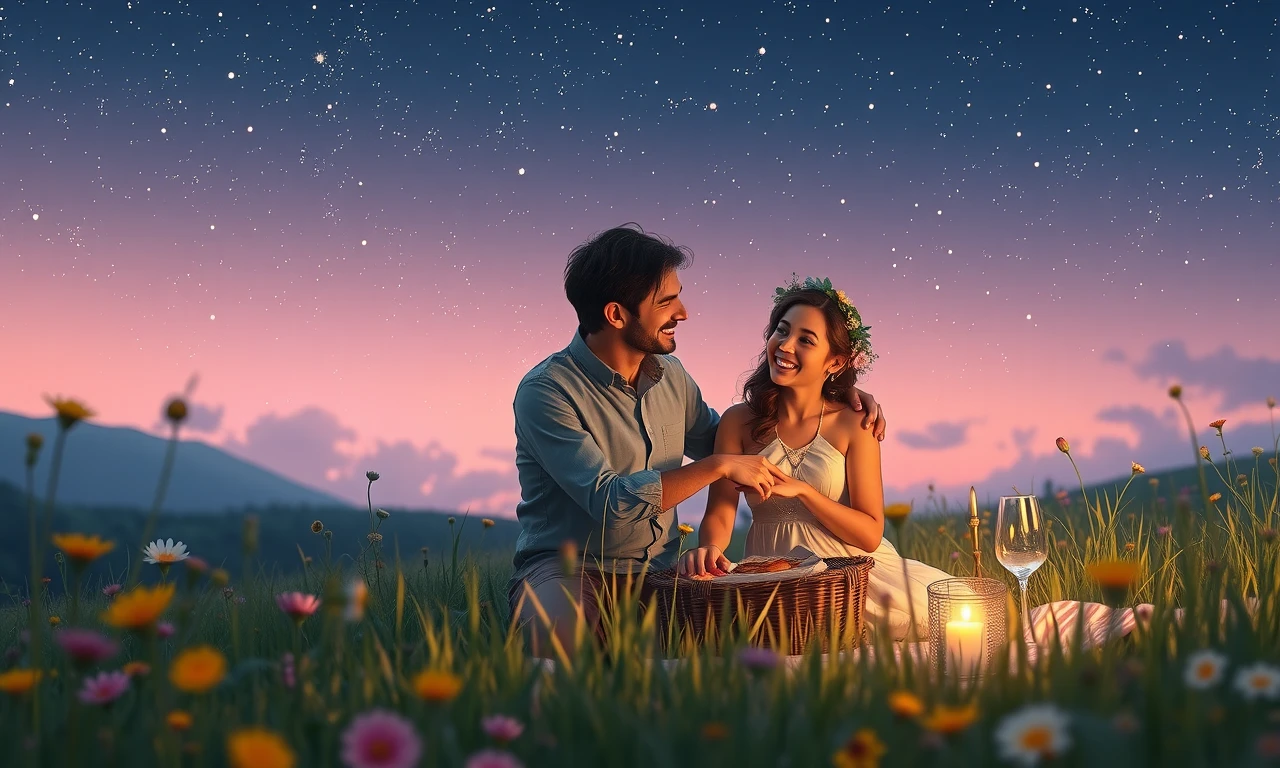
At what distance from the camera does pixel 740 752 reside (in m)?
1.54

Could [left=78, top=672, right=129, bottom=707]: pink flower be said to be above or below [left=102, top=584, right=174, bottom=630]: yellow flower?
below

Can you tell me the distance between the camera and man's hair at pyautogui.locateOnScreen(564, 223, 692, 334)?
4.81 meters

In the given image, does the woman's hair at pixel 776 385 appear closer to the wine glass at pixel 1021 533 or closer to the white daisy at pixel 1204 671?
the wine glass at pixel 1021 533

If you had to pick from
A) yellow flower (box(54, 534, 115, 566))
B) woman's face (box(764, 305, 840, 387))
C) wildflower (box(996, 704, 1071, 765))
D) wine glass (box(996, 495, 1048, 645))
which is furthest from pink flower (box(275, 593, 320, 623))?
woman's face (box(764, 305, 840, 387))

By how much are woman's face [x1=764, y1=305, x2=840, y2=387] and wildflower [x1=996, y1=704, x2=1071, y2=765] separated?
339 cm

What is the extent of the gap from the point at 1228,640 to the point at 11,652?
2800 millimetres

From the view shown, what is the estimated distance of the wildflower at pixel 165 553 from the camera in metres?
2.93

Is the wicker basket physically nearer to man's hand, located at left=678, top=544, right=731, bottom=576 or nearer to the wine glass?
man's hand, located at left=678, top=544, right=731, bottom=576

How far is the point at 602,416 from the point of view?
4.82 m

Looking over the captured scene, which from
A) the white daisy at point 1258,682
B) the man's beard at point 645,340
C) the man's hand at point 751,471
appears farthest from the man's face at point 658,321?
the white daisy at point 1258,682

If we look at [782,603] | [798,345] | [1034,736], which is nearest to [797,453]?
[798,345]

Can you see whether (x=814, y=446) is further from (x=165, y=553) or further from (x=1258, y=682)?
(x=1258, y=682)

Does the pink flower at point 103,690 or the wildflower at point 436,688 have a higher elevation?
the wildflower at point 436,688

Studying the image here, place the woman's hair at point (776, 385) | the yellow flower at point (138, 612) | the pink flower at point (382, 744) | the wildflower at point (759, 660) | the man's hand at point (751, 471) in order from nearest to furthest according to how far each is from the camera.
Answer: the pink flower at point (382, 744), the yellow flower at point (138, 612), the wildflower at point (759, 660), the man's hand at point (751, 471), the woman's hair at point (776, 385)
